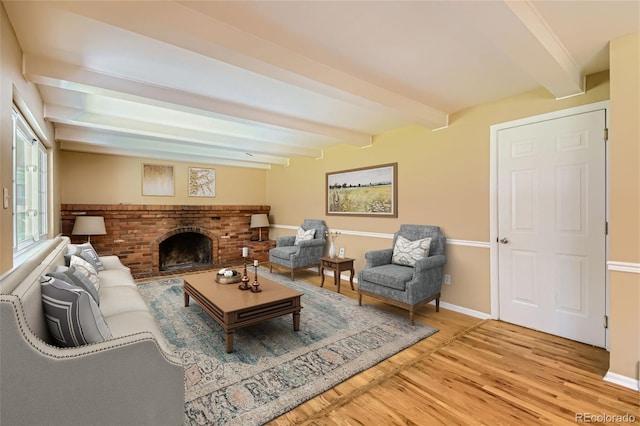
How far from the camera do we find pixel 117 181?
5.23 metres

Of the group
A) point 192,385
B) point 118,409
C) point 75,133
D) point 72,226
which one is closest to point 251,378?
point 192,385

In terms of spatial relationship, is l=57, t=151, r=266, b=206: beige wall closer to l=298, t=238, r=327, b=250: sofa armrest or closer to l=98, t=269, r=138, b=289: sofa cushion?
l=98, t=269, r=138, b=289: sofa cushion

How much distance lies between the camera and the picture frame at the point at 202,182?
604 centimetres

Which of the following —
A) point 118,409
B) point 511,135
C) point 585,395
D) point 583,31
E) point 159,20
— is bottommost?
point 585,395

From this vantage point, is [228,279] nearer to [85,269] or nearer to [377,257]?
[85,269]

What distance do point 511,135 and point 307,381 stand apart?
305cm

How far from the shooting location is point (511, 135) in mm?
3041

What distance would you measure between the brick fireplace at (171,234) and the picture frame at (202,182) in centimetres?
36

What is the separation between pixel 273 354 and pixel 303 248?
2535 mm

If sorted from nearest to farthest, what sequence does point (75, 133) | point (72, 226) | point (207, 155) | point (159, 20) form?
1. point (159, 20)
2. point (75, 133)
3. point (72, 226)
4. point (207, 155)

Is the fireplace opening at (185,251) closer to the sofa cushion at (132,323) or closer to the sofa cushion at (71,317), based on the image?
the sofa cushion at (132,323)

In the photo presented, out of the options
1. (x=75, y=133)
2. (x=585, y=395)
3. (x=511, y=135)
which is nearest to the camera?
(x=585, y=395)

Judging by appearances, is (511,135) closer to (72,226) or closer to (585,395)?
(585,395)

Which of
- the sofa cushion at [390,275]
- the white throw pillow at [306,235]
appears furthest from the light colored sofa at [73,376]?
the white throw pillow at [306,235]
